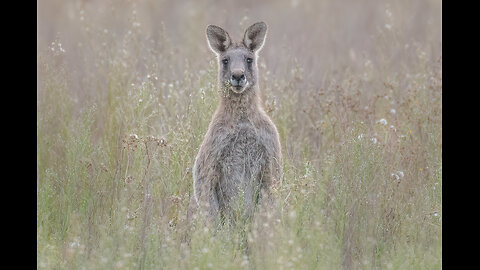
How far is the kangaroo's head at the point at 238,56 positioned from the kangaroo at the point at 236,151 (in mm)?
10

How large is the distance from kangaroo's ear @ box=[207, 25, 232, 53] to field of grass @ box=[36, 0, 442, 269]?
557 mm

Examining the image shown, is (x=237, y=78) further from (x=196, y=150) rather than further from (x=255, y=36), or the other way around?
(x=196, y=150)

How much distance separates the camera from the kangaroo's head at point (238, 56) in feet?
25.2

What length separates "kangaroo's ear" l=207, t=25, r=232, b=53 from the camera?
26.6ft

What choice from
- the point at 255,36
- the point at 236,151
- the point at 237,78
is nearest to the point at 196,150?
the point at 236,151

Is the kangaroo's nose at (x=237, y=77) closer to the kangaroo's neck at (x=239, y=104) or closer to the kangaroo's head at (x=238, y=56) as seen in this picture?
the kangaroo's head at (x=238, y=56)

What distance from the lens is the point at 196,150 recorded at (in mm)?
8320

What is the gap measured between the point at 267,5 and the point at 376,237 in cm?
1111

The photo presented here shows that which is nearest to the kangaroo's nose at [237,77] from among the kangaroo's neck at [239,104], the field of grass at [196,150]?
the kangaroo's neck at [239,104]

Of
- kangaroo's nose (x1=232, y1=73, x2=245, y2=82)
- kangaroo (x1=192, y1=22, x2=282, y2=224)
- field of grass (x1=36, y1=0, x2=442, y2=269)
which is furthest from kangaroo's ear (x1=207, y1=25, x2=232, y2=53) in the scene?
kangaroo's nose (x1=232, y1=73, x2=245, y2=82)

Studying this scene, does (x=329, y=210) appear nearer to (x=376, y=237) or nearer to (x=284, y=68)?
(x=376, y=237)

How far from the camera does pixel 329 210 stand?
7.12m

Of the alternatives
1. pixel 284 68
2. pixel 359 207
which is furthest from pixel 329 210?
pixel 284 68

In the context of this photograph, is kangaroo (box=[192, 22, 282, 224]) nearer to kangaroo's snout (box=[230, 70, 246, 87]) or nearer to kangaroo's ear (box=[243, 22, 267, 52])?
kangaroo's snout (box=[230, 70, 246, 87])
